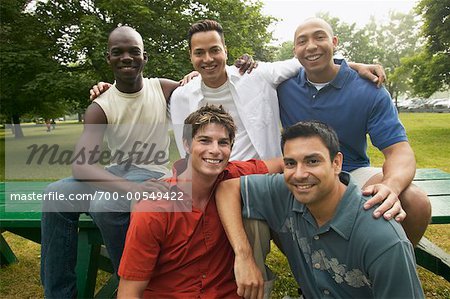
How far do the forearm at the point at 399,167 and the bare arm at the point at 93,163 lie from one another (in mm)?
1608

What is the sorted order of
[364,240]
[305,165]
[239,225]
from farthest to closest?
[239,225] → [305,165] → [364,240]

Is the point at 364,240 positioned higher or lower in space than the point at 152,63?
lower

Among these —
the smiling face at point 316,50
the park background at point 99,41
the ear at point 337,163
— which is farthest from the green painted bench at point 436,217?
the park background at point 99,41

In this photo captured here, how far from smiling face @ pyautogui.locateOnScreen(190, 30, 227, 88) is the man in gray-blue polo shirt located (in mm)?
1127

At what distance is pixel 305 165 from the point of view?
2170 millimetres

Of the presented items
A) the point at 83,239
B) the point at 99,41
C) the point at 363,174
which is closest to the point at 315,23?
the point at 363,174

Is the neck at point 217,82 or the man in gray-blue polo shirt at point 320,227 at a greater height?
the neck at point 217,82

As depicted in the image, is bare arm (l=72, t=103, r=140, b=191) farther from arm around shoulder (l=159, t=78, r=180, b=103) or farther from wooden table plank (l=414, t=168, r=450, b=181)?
wooden table plank (l=414, t=168, r=450, b=181)

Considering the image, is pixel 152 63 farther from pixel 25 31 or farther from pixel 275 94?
pixel 275 94

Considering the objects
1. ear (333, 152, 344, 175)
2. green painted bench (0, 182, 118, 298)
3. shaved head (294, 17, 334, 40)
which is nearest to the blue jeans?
green painted bench (0, 182, 118, 298)

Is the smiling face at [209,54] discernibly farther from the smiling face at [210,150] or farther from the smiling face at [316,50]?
the smiling face at [210,150]

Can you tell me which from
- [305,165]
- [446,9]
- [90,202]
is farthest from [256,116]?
[446,9]

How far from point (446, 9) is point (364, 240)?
17691mm

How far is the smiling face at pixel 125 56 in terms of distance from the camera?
10.4 feet
